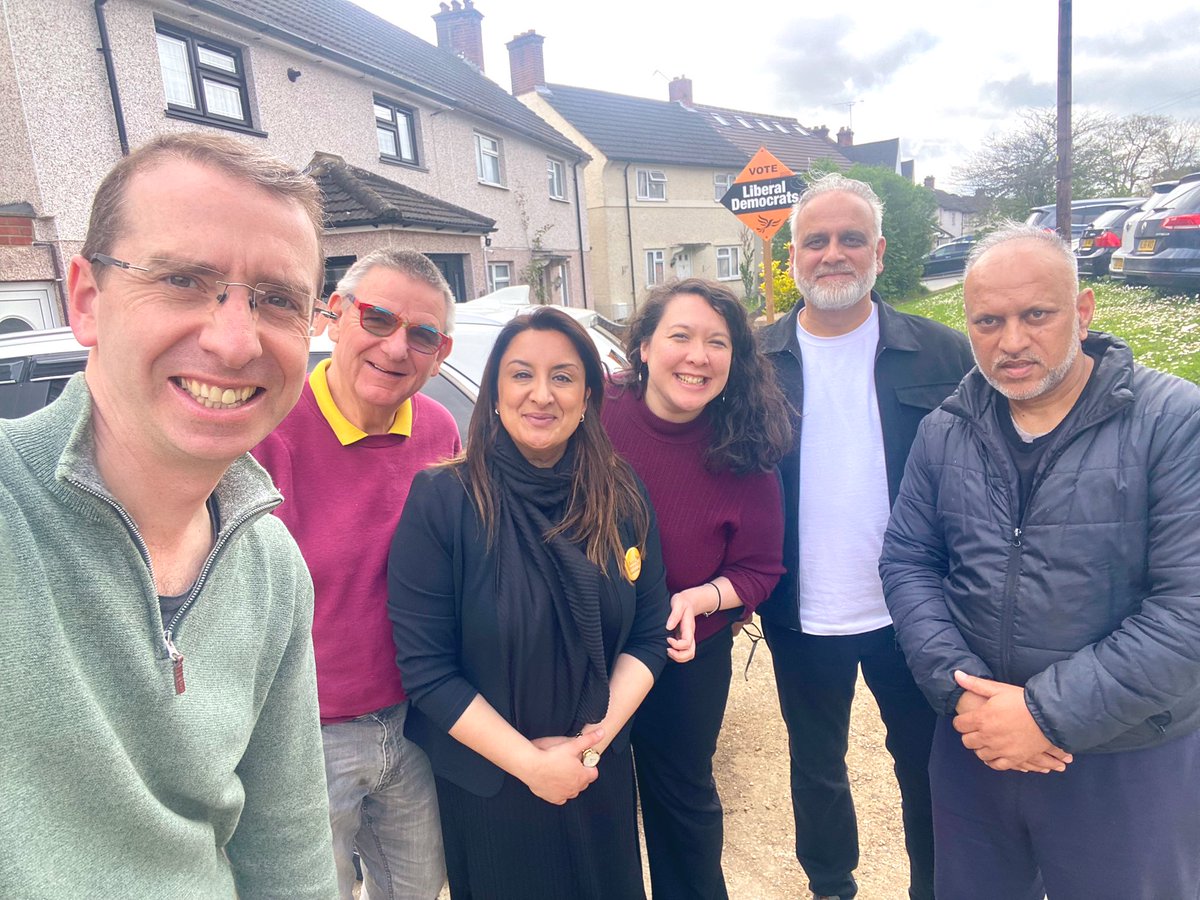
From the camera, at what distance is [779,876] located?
278 cm

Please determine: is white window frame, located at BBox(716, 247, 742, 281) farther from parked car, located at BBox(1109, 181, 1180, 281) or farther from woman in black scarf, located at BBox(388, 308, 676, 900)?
woman in black scarf, located at BBox(388, 308, 676, 900)

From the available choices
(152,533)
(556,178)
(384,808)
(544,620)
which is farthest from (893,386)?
(556,178)

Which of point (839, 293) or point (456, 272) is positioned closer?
point (839, 293)

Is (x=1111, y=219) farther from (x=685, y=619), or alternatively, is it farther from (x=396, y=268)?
(x=396, y=268)

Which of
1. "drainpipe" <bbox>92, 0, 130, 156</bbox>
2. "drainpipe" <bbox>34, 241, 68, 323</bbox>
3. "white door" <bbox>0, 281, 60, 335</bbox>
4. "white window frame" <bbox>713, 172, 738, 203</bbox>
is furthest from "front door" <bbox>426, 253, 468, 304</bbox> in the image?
"white window frame" <bbox>713, 172, 738, 203</bbox>

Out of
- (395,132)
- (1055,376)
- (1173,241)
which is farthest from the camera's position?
(395,132)

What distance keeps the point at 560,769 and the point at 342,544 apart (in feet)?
2.74

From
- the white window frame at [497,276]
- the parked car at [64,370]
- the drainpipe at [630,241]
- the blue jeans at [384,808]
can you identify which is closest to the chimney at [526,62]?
the drainpipe at [630,241]

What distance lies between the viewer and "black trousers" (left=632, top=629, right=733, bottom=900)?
2299 mm

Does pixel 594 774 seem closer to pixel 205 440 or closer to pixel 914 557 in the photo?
pixel 914 557

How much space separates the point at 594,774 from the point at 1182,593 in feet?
4.91

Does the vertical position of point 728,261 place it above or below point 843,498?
above

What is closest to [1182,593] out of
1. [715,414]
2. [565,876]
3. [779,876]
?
[715,414]

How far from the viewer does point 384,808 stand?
2010 millimetres
